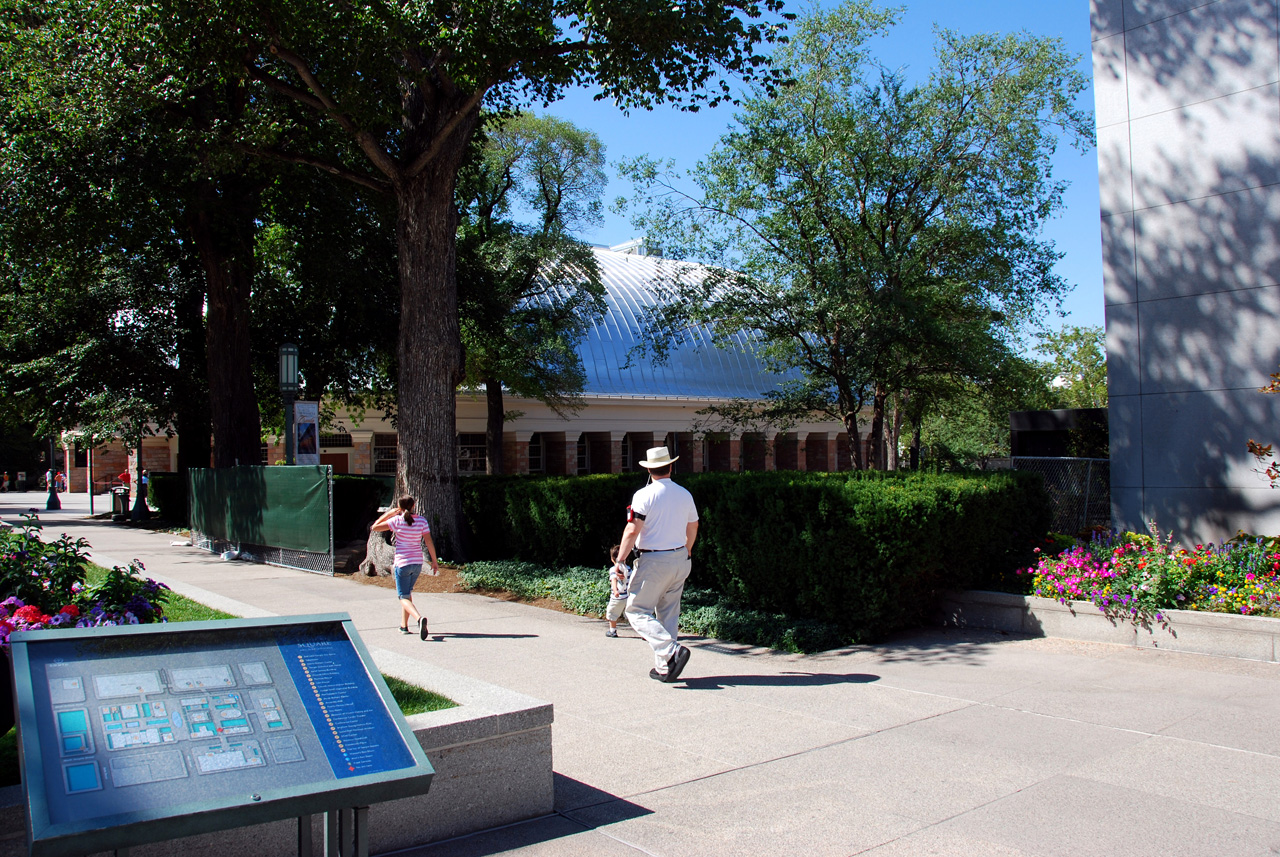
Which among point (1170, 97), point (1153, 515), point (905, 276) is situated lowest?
point (1153, 515)

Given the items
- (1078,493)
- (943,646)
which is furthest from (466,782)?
(1078,493)

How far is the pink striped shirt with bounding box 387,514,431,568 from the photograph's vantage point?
10156mm

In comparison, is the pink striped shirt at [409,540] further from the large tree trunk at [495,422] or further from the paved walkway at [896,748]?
the large tree trunk at [495,422]

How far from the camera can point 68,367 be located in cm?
2752

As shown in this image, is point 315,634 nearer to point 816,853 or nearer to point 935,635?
point 816,853

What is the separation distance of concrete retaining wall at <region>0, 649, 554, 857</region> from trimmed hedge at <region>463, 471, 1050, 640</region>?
516cm

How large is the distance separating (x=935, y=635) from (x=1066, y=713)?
315cm

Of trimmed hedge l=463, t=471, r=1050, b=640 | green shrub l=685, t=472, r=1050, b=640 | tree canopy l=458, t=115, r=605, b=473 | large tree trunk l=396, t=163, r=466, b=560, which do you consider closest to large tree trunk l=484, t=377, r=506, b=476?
tree canopy l=458, t=115, r=605, b=473

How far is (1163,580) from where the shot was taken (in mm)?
9211

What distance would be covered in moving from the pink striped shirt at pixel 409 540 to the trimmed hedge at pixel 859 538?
3192 millimetres

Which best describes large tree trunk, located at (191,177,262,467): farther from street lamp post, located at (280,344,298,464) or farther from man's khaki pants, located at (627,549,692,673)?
man's khaki pants, located at (627,549,692,673)

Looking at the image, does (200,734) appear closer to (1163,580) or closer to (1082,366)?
(1163,580)

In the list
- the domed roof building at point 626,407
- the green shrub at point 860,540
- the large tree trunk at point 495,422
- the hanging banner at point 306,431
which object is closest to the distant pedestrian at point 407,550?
the green shrub at point 860,540

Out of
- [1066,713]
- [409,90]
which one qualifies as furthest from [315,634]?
[409,90]
